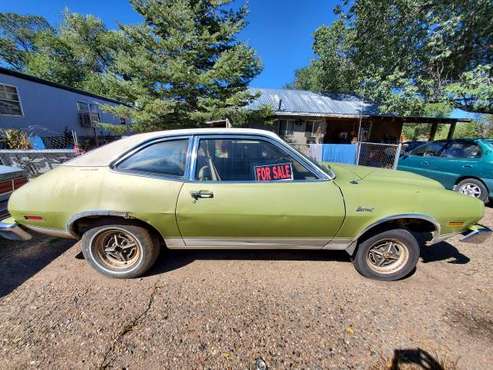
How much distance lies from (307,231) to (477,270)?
8.04ft

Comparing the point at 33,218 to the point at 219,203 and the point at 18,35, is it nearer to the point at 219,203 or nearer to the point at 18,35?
the point at 219,203

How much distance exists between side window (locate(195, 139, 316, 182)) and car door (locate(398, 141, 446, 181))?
202 inches

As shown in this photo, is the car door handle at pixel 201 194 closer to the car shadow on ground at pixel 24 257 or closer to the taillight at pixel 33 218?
the taillight at pixel 33 218

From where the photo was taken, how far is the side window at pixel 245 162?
2.32m

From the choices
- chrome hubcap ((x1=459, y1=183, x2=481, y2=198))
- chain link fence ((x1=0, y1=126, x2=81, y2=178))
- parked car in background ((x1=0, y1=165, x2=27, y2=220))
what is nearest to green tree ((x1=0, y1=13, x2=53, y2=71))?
chain link fence ((x1=0, y1=126, x2=81, y2=178))

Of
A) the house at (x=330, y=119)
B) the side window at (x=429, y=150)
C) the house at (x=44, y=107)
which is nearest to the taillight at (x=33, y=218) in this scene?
the side window at (x=429, y=150)

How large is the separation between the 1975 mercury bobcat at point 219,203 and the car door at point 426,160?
3804 millimetres

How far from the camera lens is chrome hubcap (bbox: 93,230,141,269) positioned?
2465 millimetres

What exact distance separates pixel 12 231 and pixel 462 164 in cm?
798

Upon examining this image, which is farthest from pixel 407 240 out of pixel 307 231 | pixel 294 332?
pixel 294 332

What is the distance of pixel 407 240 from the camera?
2428 millimetres

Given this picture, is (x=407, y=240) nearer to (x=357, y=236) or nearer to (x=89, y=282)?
(x=357, y=236)

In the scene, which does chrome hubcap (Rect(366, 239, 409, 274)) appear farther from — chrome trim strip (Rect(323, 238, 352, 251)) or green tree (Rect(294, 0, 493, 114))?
green tree (Rect(294, 0, 493, 114))

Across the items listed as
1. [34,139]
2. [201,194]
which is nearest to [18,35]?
[34,139]
